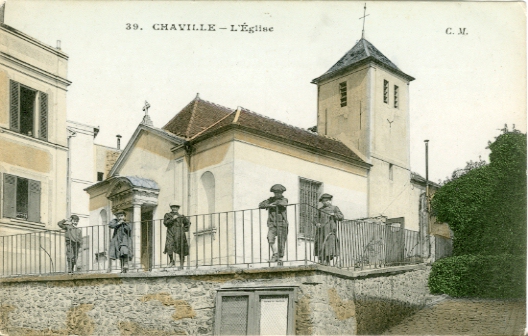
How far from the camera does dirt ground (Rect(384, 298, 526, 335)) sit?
46.4ft

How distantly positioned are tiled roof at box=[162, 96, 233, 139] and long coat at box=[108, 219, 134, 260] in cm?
404

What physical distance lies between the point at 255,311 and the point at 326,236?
1887 millimetres

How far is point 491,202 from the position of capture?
18156 mm

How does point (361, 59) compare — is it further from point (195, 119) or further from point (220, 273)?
point (220, 273)

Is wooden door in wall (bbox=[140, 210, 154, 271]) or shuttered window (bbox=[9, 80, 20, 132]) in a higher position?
shuttered window (bbox=[9, 80, 20, 132])

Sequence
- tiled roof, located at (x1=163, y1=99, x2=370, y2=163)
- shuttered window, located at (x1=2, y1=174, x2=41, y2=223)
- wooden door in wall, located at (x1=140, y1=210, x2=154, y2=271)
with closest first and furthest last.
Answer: shuttered window, located at (x1=2, y1=174, x2=41, y2=223) → tiled roof, located at (x1=163, y1=99, x2=370, y2=163) → wooden door in wall, located at (x1=140, y1=210, x2=154, y2=271)

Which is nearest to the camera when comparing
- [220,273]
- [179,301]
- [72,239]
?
[220,273]

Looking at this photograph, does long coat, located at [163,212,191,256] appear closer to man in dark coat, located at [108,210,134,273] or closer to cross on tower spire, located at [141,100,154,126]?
man in dark coat, located at [108,210,134,273]

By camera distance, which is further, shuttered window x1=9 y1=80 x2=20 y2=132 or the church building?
the church building

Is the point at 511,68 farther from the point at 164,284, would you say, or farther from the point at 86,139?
the point at 86,139

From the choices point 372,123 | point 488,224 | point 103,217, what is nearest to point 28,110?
point 103,217

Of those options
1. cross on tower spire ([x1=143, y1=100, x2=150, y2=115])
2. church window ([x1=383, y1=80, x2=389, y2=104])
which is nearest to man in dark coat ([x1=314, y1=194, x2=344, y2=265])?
cross on tower spire ([x1=143, y1=100, x2=150, y2=115])

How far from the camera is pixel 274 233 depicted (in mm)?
13516

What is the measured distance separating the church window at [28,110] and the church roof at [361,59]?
655cm
